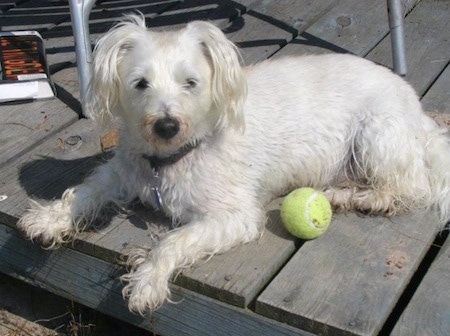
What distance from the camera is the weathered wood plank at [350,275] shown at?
8.57 feet

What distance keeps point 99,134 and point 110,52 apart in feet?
3.10

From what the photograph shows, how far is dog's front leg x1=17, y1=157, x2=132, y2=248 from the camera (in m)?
3.12

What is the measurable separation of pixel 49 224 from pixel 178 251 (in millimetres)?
621

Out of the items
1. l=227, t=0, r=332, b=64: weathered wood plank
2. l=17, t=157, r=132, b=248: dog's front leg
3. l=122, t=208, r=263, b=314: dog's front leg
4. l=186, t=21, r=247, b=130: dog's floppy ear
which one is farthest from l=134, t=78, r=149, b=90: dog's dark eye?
l=227, t=0, r=332, b=64: weathered wood plank

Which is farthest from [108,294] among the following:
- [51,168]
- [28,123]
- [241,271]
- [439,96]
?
[439,96]

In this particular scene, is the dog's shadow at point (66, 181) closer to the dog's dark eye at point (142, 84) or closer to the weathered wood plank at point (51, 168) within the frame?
the weathered wood plank at point (51, 168)

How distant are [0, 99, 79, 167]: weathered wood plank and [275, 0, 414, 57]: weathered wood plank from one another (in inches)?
52.7

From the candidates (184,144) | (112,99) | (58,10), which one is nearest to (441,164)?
(184,144)

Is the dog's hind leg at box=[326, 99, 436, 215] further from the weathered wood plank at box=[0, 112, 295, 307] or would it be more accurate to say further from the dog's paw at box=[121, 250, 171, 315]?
the dog's paw at box=[121, 250, 171, 315]

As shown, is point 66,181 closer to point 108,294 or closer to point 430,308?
point 108,294

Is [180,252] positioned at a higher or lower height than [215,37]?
lower

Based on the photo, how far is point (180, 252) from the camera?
2.83m

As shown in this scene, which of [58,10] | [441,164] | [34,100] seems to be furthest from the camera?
[58,10]

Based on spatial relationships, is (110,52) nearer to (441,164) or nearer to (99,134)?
(99,134)
